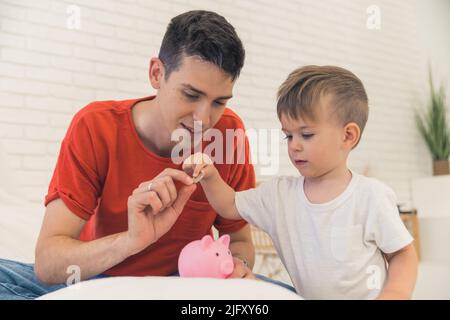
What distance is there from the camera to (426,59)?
3.06m

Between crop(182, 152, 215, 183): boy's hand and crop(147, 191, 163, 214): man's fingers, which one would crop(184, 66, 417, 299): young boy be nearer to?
crop(182, 152, 215, 183): boy's hand

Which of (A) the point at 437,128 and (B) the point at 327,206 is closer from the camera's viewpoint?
(B) the point at 327,206

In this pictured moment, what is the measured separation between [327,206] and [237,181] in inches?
14.1

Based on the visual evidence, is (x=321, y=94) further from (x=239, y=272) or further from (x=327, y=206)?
(x=239, y=272)

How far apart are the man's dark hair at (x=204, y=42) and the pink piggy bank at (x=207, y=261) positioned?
13.9 inches

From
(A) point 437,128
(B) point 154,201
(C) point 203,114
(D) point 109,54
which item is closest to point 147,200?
(B) point 154,201

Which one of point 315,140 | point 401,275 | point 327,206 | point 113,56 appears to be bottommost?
point 401,275

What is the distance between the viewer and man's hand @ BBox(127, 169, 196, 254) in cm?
84

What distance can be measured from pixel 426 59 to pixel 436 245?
117 cm

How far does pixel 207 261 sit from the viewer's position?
2.79ft

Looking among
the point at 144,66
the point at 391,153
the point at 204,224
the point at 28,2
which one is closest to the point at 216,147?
the point at 204,224

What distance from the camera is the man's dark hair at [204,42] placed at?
3.23 feet

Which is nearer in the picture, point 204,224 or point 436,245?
point 204,224
